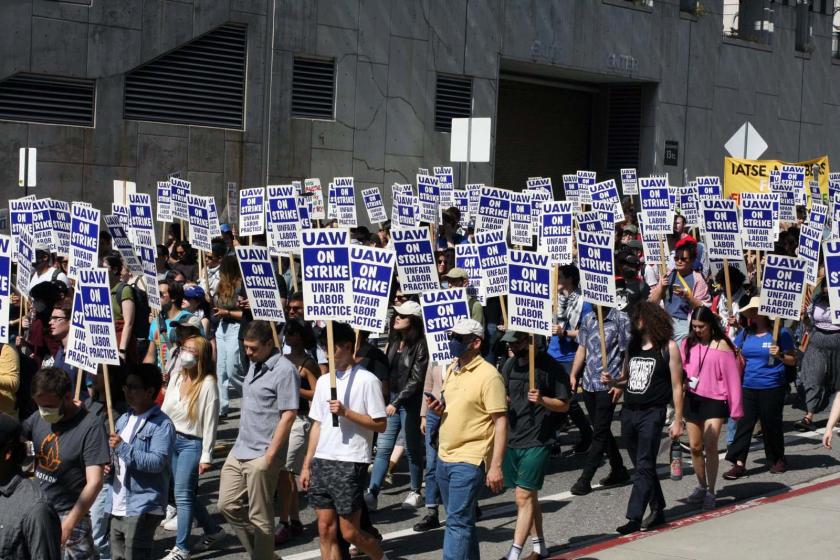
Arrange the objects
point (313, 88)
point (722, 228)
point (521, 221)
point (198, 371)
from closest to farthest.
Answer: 1. point (198, 371)
2. point (722, 228)
3. point (521, 221)
4. point (313, 88)

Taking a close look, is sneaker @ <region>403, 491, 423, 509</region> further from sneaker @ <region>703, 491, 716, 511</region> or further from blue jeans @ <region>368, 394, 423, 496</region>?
sneaker @ <region>703, 491, 716, 511</region>

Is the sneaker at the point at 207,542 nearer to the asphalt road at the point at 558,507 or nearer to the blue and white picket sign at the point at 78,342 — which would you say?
the asphalt road at the point at 558,507

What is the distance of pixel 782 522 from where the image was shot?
33.1 feet

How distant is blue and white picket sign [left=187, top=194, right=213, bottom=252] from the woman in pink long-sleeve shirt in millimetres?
7632

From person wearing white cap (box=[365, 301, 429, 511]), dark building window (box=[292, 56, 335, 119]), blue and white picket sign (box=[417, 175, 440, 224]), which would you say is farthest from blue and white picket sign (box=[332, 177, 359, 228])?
person wearing white cap (box=[365, 301, 429, 511])

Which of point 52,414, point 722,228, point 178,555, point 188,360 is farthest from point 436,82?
point 52,414

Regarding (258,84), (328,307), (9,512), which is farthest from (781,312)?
(258,84)

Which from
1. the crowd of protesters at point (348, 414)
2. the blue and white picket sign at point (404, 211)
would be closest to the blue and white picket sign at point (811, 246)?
the crowd of protesters at point (348, 414)

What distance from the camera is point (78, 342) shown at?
30.3 ft

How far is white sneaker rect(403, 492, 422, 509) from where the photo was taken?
426 inches

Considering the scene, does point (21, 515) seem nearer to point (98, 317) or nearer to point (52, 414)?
point (52, 414)

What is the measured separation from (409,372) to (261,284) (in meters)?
1.59

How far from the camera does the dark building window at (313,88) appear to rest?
27.2 m

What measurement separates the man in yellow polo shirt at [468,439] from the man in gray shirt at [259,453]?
3.42ft
